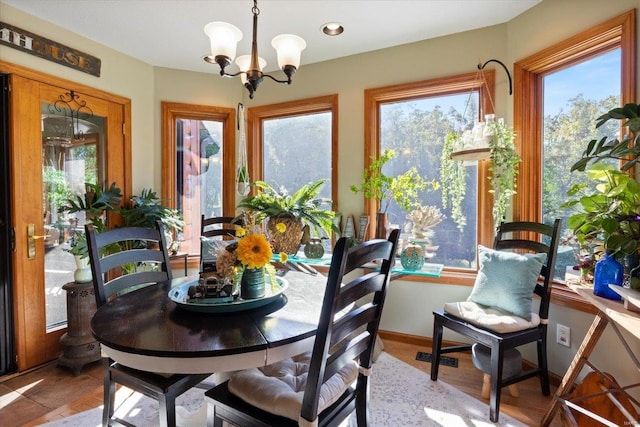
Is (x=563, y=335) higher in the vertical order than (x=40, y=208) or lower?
lower

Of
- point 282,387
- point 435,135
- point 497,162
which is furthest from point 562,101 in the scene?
point 282,387

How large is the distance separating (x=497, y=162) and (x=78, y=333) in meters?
3.26

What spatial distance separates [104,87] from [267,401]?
306 cm

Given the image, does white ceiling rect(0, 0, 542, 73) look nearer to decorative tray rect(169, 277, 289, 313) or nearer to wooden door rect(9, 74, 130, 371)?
wooden door rect(9, 74, 130, 371)

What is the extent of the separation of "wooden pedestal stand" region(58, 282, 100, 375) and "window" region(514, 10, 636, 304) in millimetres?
3303

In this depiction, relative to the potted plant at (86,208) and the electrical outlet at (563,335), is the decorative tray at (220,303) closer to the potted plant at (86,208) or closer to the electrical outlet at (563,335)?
the potted plant at (86,208)

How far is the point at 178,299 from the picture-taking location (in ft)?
4.76

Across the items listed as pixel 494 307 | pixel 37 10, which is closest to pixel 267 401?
pixel 494 307

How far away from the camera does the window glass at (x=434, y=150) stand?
284 cm

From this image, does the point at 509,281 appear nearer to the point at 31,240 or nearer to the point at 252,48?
the point at 252,48

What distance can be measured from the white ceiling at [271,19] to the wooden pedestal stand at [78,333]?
1946 millimetres

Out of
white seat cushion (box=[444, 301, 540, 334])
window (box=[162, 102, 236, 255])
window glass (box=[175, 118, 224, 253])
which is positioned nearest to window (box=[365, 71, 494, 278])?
white seat cushion (box=[444, 301, 540, 334])

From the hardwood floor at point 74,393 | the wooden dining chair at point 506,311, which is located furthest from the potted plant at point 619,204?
the hardwood floor at point 74,393

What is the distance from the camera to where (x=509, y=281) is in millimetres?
2123
